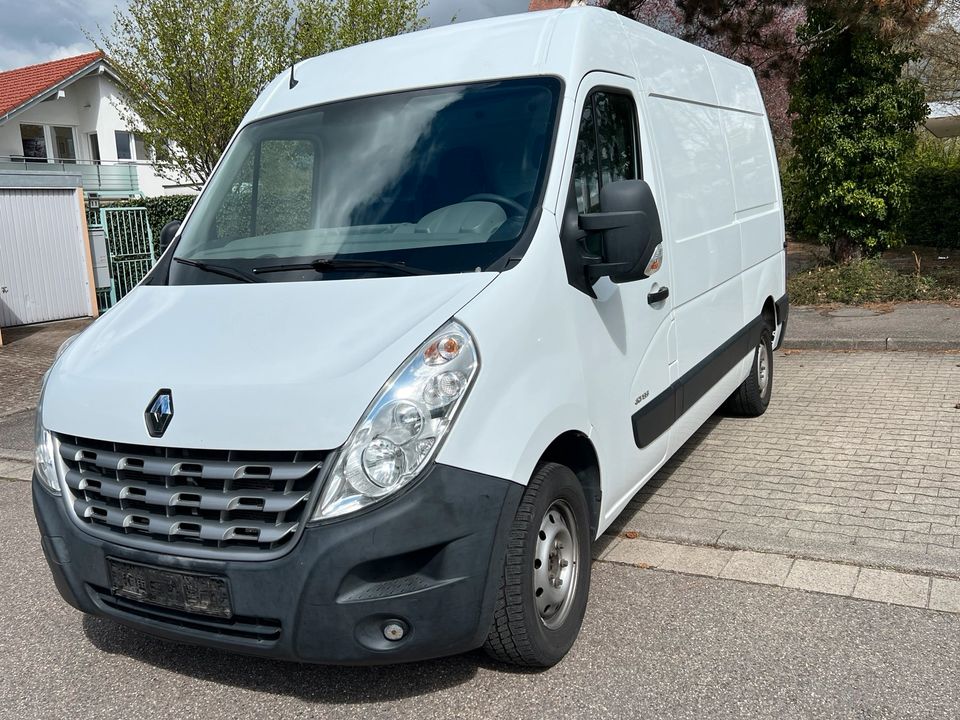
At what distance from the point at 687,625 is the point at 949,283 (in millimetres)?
9670

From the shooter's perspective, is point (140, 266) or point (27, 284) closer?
point (27, 284)

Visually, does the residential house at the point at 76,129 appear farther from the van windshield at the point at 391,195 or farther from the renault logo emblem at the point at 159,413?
the renault logo emblem at the point at 159,413

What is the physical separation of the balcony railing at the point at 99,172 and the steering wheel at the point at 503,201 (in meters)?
29.2

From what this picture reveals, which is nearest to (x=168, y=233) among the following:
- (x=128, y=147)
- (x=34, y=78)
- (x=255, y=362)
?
(x=255, y=362)

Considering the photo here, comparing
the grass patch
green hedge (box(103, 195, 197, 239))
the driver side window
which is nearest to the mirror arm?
the driver side window

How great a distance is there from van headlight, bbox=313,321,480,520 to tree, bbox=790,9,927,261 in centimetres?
1102

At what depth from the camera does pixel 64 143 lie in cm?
3303

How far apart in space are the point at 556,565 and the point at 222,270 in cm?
175

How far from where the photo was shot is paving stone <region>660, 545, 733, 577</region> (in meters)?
4.13

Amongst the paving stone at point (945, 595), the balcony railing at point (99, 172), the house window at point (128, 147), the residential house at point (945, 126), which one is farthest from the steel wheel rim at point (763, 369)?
the house window at point (128, 147)

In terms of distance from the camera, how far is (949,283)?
38.0ft

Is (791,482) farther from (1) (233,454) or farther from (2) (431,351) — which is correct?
(1) (233,454)

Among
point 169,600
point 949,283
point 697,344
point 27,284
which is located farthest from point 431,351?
point 27,284

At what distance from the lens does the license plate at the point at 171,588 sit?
9.25 ft
